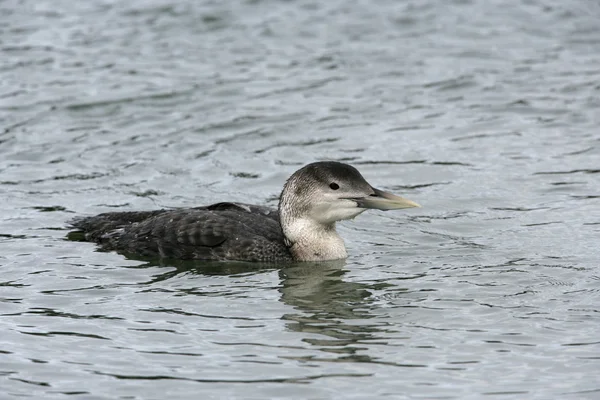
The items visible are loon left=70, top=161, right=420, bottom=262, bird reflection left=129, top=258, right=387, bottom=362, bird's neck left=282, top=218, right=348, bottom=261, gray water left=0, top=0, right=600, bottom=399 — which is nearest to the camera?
gray water left=0, top=0, right=600, bottom=399

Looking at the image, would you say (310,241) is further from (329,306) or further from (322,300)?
(329,306)

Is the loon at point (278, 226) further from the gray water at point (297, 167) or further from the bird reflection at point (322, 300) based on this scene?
the gray water at point (297, 167)

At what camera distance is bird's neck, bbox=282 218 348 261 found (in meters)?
10.1

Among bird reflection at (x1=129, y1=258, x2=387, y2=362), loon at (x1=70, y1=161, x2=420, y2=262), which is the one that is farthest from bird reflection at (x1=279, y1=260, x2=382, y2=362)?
loon at (x1=70, y1=161, x2=420, y2=262)

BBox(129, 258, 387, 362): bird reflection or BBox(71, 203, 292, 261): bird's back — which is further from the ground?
BBox(71, 203, 292, 261): bird's back

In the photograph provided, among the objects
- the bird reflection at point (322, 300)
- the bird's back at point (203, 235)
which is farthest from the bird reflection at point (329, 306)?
the bird's back at point (203, 235)

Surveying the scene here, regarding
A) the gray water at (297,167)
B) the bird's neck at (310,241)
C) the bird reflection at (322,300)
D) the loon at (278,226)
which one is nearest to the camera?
the gray water at (297,167)

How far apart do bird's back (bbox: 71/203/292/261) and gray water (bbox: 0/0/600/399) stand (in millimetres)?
206

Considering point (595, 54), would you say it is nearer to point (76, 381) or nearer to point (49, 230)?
point (49, 230)

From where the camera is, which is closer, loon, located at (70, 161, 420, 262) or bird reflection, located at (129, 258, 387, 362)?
bird reflection, located at (129, 258, 387, 362)

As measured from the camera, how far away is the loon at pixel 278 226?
9844 millimetres

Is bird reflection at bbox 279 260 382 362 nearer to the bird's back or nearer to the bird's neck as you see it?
the bird's neck

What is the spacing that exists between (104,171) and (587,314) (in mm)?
6053

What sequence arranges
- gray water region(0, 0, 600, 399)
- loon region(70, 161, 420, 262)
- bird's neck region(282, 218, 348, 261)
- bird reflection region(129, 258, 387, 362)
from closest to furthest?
gray water region(0, 0, 600, 399) < bird reflection region(129, 258, 387, 362) < loon region(70, 161, 420, 262) < bird's neck region(282, 218, 348, 261)
